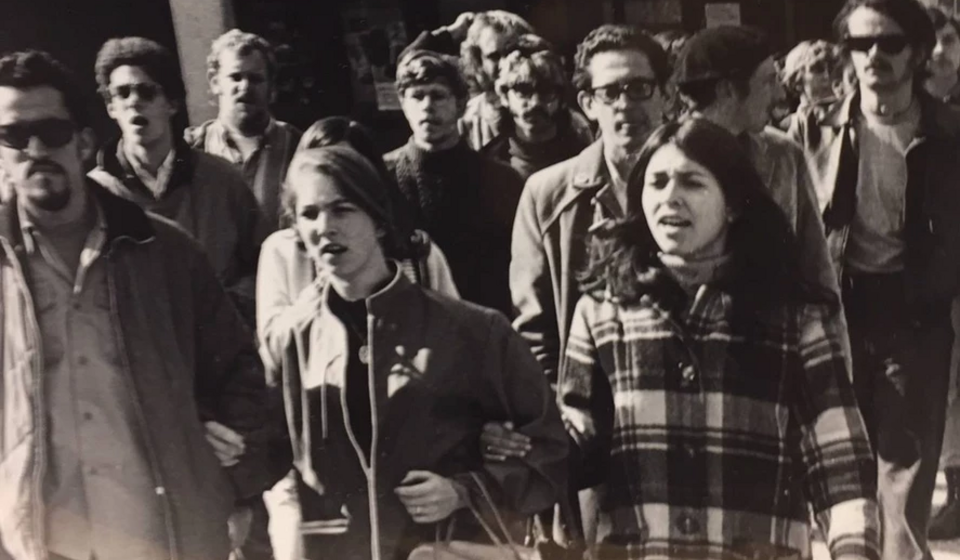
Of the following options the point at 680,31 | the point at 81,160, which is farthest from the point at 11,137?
the point at 680,31

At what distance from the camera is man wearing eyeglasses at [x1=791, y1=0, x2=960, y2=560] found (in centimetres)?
109

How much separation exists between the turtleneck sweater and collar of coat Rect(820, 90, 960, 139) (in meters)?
0.40

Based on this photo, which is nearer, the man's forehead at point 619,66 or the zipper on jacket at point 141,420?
the man's forehead at point 619,66

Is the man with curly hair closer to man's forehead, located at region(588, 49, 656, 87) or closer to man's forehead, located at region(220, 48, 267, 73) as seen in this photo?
man's forehead, located at region(588, 49, 656, 87)

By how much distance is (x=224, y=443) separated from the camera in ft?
3.98

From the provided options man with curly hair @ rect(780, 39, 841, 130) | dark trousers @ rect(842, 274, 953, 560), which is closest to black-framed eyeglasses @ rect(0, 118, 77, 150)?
man with curly hair @ rect(780, 39, 841, 130)

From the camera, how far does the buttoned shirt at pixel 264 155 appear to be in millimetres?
1162

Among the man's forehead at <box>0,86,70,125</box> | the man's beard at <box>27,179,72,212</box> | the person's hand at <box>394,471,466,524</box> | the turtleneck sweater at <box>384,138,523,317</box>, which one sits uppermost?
the man's forehead at <box>0,86,70,125</box>

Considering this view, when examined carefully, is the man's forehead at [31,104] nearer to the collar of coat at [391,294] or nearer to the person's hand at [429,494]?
the collar of coat at [391,294]

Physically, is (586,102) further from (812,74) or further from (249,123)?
(249,123)

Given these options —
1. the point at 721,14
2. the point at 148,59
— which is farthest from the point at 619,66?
the point at 148,59

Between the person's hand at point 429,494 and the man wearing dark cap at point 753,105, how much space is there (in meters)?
0.52

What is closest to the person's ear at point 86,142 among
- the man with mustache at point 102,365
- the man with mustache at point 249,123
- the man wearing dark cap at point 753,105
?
the man with mustache at point 102,365

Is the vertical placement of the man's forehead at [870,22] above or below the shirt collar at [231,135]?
above
